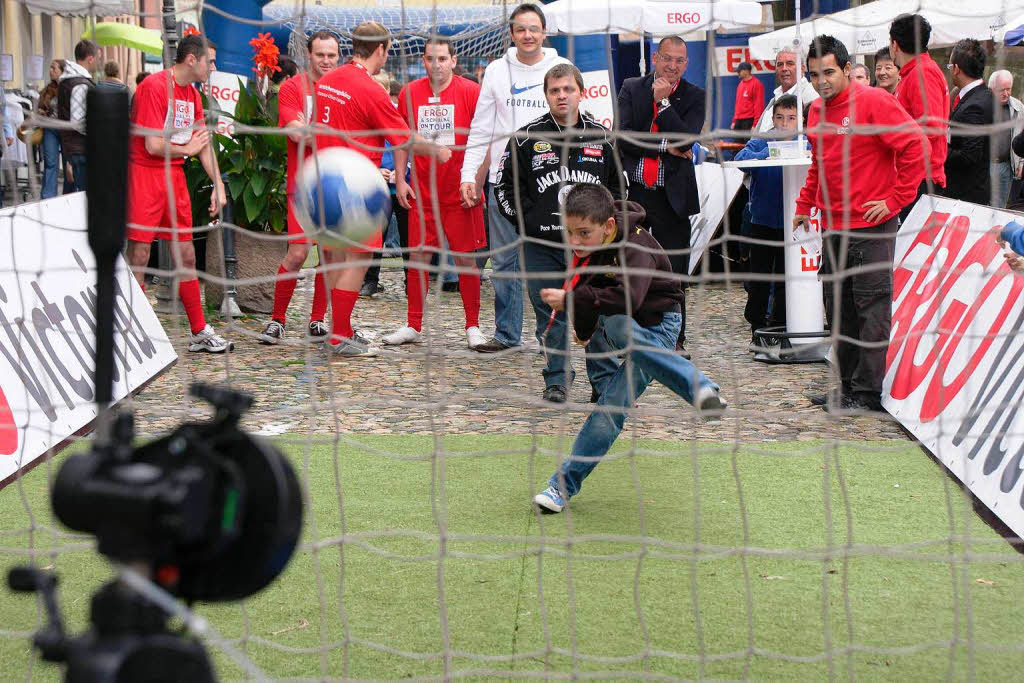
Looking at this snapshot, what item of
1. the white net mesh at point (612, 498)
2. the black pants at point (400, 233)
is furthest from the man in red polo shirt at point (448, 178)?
the black pants at point (400, 233)

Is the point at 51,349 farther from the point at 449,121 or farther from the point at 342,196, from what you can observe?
the point at 449,121

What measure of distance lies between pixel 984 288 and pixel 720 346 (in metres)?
2.73

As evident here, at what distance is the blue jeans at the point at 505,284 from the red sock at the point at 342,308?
2.90 feet

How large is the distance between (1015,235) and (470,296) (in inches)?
147

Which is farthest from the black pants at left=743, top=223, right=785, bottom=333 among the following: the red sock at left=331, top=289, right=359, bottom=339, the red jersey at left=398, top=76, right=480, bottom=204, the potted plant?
the potted plant

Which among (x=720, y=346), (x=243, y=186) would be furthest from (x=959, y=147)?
(x=243, y=186)

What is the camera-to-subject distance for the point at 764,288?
7.50 m

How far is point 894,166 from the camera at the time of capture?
5.43 meters

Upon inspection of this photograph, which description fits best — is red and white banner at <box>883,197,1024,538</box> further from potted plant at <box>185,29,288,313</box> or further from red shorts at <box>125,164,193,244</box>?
potted plant at <box>185,29,288,313</box>

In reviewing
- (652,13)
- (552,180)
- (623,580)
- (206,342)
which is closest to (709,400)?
(623,580)

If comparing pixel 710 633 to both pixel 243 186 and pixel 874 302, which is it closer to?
pixel 874 302

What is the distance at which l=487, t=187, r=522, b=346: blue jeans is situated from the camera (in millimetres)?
6855

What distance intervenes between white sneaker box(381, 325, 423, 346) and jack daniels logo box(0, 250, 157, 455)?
1927mm

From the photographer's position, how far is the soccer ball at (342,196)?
4.21 meters
